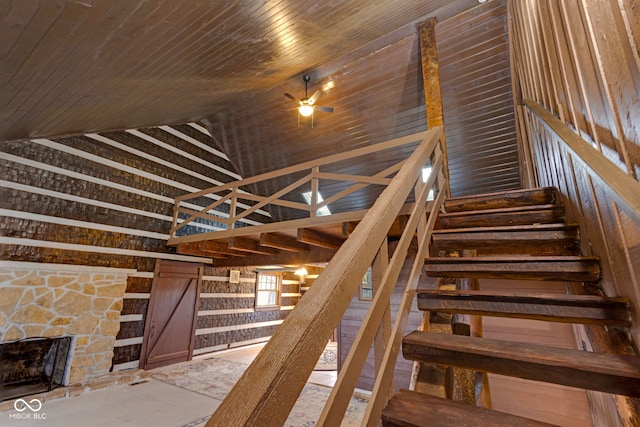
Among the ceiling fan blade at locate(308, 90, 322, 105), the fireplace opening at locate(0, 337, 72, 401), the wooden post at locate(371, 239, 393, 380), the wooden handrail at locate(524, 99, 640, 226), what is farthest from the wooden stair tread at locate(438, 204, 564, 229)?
the fireplace opening at locate(0, 337, 72, 401)

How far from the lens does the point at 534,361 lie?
1062 mm

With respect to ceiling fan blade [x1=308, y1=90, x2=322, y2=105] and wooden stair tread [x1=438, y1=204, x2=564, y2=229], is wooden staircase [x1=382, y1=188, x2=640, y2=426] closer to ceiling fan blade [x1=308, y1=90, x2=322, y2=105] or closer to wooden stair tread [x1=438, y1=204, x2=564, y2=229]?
wooden stair tread [x1=438, y1=204, x2=564, y2=229]

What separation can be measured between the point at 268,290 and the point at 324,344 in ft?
26.7

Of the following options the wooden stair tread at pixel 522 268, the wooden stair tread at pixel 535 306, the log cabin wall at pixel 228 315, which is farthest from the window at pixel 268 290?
the wooden stair tread at pixel 535 306

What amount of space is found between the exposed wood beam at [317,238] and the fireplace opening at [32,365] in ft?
12.2

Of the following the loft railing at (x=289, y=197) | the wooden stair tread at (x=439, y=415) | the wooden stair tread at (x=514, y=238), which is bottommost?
the wooden stair tread at (x=439, y=415)

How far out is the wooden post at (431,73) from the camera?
4012mm

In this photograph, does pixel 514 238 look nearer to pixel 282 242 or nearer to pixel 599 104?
pixel 599 104

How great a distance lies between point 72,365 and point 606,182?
5.92 m

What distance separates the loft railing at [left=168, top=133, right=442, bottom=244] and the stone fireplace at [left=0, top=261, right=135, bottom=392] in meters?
1.30

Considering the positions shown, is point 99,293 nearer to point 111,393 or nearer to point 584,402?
point 111,393

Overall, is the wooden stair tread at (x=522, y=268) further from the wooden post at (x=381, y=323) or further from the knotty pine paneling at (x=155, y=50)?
the knotty pine paneling at (x=155, y=50)

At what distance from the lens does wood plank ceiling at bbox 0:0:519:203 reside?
7.34 feet

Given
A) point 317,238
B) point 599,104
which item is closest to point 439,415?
point 599,104
